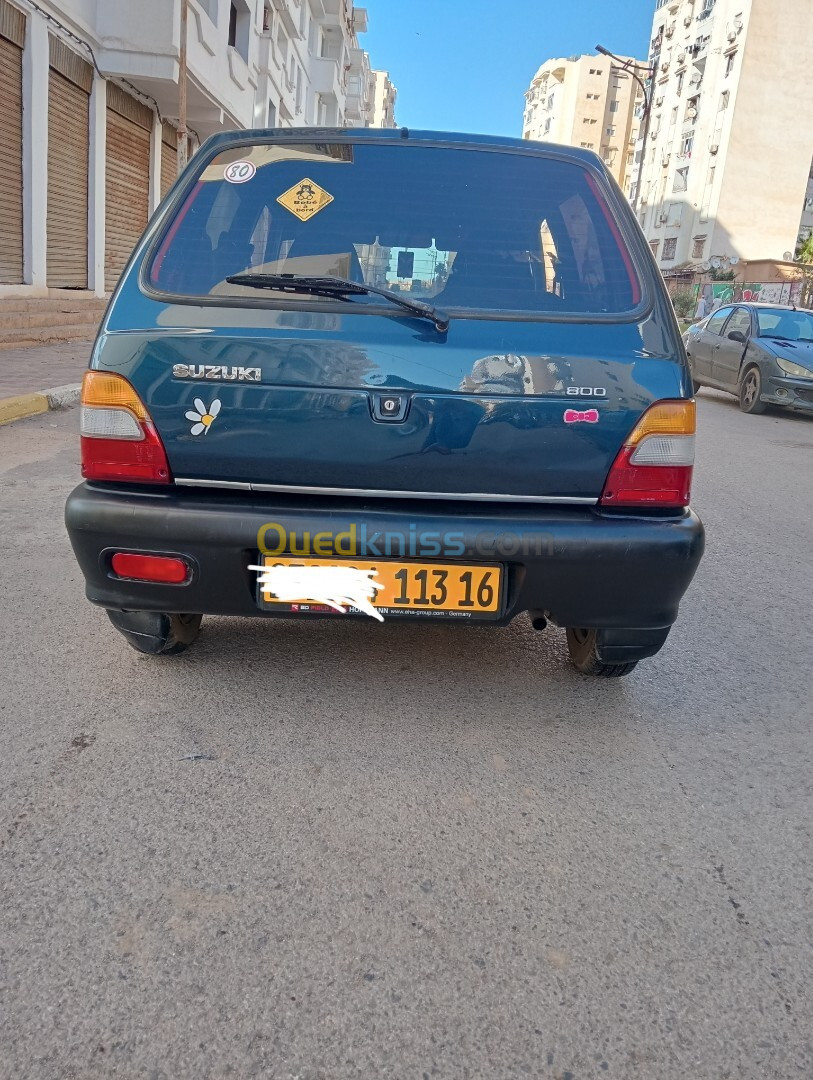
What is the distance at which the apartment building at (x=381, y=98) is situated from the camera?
9366 centimetres

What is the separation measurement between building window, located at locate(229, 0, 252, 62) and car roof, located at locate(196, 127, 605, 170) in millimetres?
22055

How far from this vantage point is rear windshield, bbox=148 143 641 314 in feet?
8.15

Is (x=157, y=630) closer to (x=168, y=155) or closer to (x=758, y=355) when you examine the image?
(x=758, y=355)

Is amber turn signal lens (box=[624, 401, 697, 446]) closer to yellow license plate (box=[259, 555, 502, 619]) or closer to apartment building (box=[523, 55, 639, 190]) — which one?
yellow license plate (box=[259, 555, 502, 619])

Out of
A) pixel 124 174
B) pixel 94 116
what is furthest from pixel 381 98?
pixel 94 116

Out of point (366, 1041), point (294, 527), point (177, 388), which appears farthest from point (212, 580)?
point (366, 1041)

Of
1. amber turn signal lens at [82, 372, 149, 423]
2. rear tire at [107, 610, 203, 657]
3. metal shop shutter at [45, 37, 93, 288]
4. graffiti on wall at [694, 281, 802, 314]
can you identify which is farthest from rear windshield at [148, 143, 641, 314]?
graffiti on wall at [694, 281, 802, 314]

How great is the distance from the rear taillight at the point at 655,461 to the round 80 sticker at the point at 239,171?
1396 millimetres

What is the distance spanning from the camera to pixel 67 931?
174cm

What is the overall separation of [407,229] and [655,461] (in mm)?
970

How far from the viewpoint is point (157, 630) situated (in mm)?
2801

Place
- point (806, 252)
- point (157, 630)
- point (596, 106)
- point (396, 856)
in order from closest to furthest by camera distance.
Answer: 1. point (396, 856)
2. point (157, 630)
3. point (806, 252)
4. point (596, 106)

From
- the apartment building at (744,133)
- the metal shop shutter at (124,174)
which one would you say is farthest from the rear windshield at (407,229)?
the apartment building at (744,133)

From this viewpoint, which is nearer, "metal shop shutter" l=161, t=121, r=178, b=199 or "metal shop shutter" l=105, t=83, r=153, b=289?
"metal shop shutter" l=105, t=83, r=153, b=289
